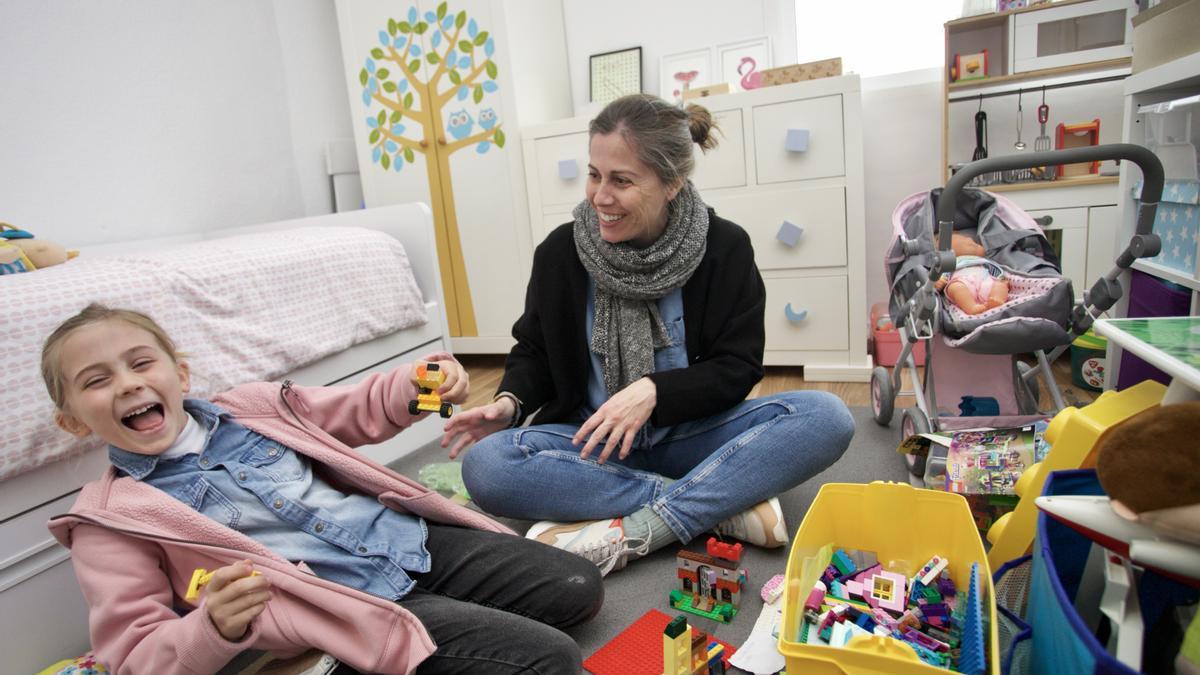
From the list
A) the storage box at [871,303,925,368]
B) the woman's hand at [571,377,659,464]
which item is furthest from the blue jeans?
the storage box at [871,303,925,368]

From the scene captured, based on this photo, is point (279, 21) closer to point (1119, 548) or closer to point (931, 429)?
point (931, 429)

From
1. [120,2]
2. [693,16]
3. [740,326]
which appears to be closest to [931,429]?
[740,326]

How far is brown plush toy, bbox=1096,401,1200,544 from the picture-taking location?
60cm

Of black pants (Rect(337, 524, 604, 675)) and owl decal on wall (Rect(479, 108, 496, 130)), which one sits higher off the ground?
owl decal on wall (Rect(479, 108, 496, 130))

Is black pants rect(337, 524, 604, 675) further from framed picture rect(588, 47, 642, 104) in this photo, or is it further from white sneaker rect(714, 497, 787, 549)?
framed picture rect(588, 47, 642, 104)

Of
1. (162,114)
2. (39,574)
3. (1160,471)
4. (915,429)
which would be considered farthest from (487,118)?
(1160,471)

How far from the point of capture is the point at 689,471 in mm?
1407

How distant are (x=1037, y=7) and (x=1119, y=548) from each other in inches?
85.9

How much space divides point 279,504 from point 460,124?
205 cm

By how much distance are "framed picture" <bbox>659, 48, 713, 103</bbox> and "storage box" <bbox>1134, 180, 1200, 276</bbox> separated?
5.30ft

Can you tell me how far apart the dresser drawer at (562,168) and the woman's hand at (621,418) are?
1.46 meters

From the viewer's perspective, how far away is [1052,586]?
69 cm

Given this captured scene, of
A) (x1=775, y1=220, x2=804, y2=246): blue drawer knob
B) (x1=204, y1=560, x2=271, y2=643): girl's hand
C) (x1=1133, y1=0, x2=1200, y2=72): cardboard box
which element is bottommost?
(x1=204, y1=560, x2=271, y2=643): girl's hand

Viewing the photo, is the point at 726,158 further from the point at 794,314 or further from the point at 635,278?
the point at 635,278
